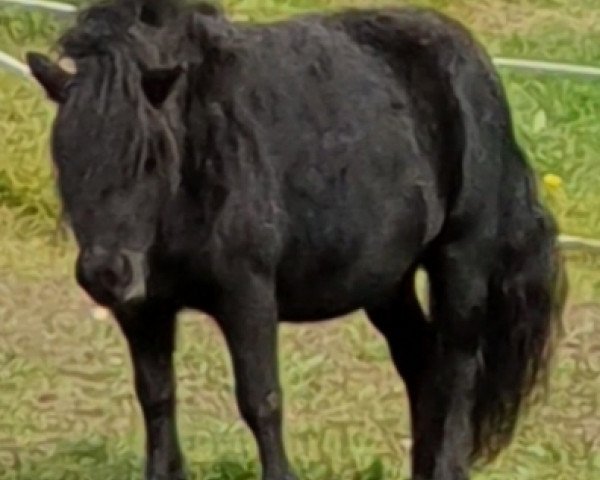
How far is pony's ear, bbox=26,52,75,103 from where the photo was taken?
12.8 feet

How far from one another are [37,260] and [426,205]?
347 cm

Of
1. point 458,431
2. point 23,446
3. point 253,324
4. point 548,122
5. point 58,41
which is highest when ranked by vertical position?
point 58,41

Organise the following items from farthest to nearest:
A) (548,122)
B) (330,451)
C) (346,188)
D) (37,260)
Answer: (548,122)
(37,260)
(330,451)
(346,188)

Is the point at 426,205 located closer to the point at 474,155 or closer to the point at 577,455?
the point at 474,155

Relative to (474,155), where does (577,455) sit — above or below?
below

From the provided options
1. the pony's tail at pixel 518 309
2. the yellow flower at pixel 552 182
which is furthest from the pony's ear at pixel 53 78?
the yellow flower at pixel 552 182

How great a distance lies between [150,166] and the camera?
12.7ft

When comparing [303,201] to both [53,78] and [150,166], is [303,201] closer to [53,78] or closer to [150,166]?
[150,166]

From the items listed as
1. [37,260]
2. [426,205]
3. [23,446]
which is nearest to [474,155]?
[426,205]

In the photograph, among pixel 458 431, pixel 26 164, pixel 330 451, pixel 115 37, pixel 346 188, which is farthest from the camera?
pixel 26 164

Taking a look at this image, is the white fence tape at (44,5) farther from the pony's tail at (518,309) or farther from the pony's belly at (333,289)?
the pony's belly at (333,289)

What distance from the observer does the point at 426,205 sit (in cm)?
436

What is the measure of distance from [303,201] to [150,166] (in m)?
0.40

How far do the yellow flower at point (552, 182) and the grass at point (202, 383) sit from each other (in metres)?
0.03
